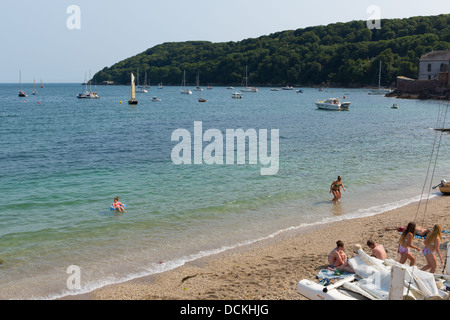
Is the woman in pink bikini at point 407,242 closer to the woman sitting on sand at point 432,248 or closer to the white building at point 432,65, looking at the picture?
the woman sitting on sand at point 432,248

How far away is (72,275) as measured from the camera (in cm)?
1189

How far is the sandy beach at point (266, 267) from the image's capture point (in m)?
10.3

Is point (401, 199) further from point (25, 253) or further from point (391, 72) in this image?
point (391, 72)

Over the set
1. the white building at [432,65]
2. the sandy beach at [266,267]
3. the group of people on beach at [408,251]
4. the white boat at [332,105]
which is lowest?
the sandy beach at [266,267]

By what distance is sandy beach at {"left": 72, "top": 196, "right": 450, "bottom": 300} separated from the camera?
10328 millimetres

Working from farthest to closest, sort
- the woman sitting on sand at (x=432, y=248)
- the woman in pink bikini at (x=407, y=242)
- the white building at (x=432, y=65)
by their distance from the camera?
the white building at (x=432, y=65) < the woman in pink bikini at (x=407, y=242) < the woman sitting on sand at (x=432, y=248)

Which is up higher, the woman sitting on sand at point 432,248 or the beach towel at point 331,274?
the woman sitting on sand at point 432,248

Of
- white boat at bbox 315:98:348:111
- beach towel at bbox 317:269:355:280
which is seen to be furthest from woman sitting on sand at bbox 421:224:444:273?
white boat at bbox 315:98:348:111

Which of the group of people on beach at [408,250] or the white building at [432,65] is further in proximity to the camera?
the white building at [432,65]

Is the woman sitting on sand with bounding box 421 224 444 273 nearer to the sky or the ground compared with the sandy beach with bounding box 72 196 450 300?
nearer to the sky

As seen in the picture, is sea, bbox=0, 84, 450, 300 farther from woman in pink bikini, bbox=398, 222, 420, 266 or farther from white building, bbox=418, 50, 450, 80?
white building, bbox=418, 50, 450, 80

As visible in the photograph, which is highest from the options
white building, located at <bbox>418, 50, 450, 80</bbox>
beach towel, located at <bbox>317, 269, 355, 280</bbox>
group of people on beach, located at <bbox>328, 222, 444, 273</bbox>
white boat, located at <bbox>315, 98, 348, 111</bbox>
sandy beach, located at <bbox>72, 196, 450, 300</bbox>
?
white building, located at <bbox>418, 50, 450, 80</bbox>

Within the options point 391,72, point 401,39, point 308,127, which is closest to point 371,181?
point 308,127

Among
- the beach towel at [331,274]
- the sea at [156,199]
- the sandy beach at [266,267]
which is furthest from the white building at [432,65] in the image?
the beach towel at [331,274]
